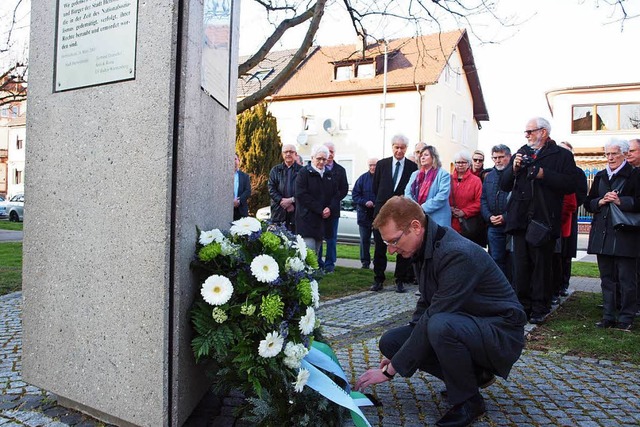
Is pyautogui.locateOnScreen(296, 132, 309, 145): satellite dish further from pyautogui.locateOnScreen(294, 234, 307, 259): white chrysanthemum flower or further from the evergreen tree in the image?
pyautogui.locateOnScreen(294, 234, 307, 259): white chrysanthemum flower

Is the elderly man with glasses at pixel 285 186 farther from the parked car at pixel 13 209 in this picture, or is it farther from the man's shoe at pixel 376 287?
the parked car at pixel 13 209

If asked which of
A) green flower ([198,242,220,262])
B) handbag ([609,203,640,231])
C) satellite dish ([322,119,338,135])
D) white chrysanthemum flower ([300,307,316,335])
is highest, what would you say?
satellite dish ([322,119,338,135])

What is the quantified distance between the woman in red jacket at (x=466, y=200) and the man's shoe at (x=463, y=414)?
472cm

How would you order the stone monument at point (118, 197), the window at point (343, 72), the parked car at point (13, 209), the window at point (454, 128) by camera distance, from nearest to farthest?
the stone monument at point (118, 197) < the parked car at point (13, 209) < the window at point (343, 72) < the window at point (454, 128)

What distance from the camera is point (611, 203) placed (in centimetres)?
612

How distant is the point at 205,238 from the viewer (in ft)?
10.6

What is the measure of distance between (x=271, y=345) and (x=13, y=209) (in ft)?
102

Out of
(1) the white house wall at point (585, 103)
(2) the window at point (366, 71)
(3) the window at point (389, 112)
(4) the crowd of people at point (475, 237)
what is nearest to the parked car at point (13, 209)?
(3) the window at point (389, 112)

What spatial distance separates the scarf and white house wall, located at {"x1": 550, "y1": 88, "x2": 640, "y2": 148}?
26.4 meters

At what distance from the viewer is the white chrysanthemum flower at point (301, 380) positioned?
9.94 ft

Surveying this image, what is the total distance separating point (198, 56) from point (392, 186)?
210 inches

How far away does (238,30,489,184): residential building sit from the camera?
105 feet

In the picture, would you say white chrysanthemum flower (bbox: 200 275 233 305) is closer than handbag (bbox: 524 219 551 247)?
Yes

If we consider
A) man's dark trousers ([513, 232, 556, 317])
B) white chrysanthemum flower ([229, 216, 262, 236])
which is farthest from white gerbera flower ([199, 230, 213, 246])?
man's dark trousers ([513, 232, 556, 317])
